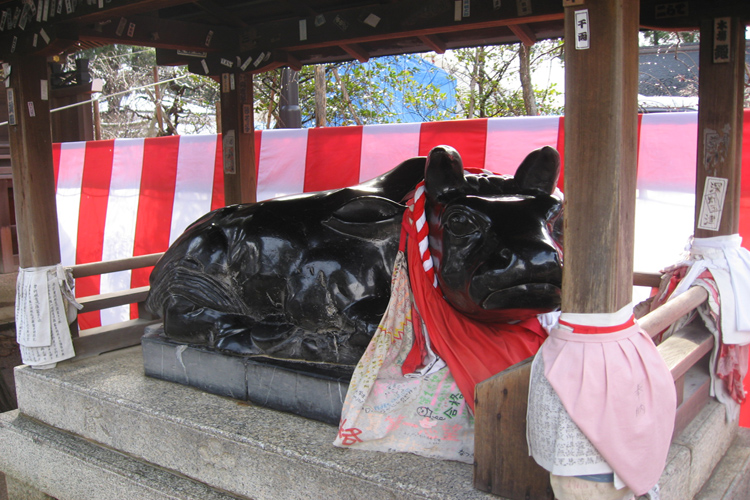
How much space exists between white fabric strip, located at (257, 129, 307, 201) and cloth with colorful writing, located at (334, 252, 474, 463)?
2814 millimetres

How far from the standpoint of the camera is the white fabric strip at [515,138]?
3932 mm

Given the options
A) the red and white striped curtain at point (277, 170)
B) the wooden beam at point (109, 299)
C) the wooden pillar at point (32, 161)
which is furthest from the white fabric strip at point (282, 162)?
the wooden pillar at point (32, 161)

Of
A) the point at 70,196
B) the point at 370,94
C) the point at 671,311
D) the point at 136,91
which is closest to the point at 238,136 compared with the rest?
the point at 671,311

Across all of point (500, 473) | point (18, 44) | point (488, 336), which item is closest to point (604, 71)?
point (488, 336)

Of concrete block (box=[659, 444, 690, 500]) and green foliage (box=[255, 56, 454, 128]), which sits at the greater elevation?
green foliage (box=[255, 56, 454, 128])

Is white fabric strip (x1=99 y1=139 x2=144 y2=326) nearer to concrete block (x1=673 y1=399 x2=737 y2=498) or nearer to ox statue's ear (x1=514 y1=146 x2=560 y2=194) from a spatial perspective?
ox statue's ear (x1=514 y1=146 x2=560 y2=194)

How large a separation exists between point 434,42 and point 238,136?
1.56 meters

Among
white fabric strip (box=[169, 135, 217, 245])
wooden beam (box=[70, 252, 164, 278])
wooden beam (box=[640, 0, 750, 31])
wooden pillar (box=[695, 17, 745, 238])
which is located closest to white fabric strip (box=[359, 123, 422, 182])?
white fabric strip (box=[169, 135, 217, 245])

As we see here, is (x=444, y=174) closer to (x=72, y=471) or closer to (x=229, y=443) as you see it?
(x=229, y=443)

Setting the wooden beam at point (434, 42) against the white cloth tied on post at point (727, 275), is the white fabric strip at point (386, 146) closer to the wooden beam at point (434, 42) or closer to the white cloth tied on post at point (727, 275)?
the wooden beam at point (434, 42)

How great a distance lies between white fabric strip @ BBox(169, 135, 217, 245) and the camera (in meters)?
5.40

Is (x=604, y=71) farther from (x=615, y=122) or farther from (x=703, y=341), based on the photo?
(x=703, y=341)

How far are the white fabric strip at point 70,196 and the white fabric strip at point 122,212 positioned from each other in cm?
56

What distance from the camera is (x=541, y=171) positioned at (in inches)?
86.6
